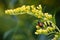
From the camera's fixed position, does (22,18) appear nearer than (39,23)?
No

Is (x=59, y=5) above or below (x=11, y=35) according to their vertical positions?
above

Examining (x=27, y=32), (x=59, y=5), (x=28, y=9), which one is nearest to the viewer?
(x=28, y=9)

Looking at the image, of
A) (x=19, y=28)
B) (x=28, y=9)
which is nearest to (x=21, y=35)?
(x=19, y=28)

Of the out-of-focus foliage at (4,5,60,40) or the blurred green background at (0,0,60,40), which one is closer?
the out-of-focus foliage at (4,5,60,40)

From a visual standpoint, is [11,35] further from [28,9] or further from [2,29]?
[28,9]

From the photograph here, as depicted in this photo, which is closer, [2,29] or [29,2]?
[29,2]

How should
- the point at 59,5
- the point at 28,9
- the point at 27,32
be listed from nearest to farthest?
1. the point at 28,9
2. the point at 59,5
3. the point at 27,32

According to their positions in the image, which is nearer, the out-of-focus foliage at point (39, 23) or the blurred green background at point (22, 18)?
the out-of-focus foliage at point (39, 23)
